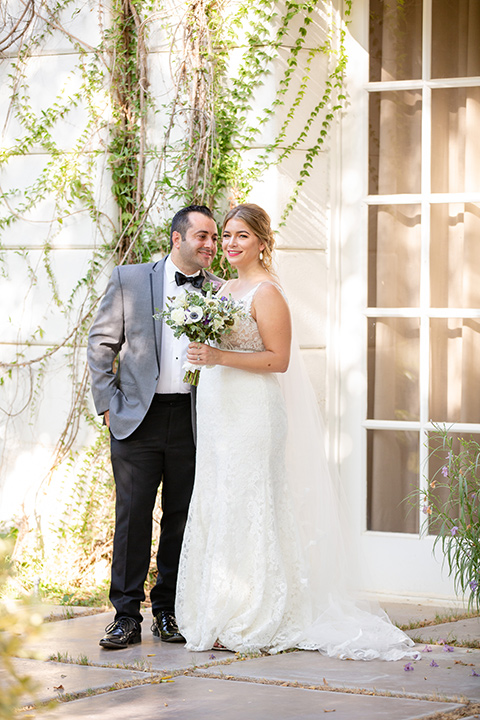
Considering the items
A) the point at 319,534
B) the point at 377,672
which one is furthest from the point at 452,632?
the point at 377,672

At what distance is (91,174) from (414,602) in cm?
288

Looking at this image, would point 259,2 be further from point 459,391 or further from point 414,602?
point 414,602

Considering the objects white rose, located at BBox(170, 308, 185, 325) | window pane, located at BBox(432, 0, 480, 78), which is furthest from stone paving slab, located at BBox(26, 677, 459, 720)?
window pane, located at BBox(432, 0, 480, 78)

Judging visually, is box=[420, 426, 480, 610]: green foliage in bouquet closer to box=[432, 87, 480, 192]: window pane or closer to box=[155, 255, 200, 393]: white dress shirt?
box=[155, 255, 200, 393]: white dress shirt

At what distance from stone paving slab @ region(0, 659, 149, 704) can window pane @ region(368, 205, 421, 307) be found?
96.8 inches

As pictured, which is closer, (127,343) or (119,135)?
(127,343)

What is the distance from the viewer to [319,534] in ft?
13.8

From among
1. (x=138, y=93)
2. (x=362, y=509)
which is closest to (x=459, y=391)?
(x=362, y=509)

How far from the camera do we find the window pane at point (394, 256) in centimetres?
504

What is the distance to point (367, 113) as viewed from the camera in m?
5.11

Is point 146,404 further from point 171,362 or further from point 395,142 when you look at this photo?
point 395,142

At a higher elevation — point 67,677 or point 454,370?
point 454,370

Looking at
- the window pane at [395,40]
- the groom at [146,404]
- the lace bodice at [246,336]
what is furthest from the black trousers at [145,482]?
the window pane at [395,40]

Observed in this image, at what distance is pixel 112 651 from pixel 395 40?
132 inches
